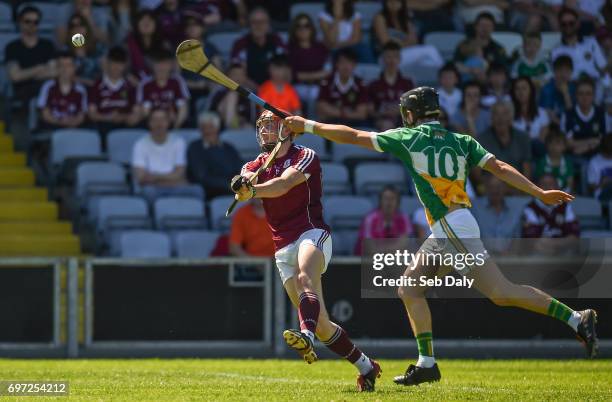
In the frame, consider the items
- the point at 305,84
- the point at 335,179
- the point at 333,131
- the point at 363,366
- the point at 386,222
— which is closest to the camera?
the point at 333,131

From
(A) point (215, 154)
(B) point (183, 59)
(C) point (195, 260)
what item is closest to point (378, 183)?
(A) point (215, 154)

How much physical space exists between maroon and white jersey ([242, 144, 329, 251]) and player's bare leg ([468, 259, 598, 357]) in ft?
4.29

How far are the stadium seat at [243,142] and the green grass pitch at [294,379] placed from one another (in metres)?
3.74

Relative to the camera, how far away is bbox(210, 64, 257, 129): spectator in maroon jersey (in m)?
18.2

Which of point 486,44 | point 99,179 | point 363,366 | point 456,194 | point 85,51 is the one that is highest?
point 486,44

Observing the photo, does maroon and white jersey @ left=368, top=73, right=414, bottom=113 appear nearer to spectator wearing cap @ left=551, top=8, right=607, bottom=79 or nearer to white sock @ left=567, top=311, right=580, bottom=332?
spectator wearing cap @ left=551, top=8, right=607, bottom=79

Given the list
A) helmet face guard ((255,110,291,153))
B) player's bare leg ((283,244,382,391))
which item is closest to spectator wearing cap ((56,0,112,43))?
helmet face guard ((255,110,291,153))

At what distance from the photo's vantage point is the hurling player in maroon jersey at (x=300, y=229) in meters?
10.2

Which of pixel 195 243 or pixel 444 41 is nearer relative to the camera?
pixel 195 243

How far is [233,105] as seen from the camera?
18.4 m

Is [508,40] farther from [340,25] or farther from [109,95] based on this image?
[109,95]

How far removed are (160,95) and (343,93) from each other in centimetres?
242

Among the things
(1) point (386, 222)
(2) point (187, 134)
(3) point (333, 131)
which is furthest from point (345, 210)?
(3) point (333, 131)

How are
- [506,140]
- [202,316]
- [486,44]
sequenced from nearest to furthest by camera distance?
[202,316], [506,140], [486,44]
